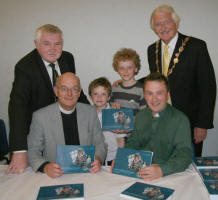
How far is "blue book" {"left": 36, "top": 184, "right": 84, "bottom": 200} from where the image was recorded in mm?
1614

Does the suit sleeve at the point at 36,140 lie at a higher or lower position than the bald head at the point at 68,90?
lower

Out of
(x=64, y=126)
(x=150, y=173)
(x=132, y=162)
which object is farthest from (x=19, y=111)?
(x=150, y=173)

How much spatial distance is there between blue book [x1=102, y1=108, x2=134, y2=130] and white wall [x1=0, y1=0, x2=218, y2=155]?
1800 millimetres

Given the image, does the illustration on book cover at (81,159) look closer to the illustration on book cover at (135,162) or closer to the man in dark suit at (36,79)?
the illustration on book cover at (135,162)

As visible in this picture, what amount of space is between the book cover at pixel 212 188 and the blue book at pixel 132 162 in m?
0.46

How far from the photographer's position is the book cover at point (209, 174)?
180 cm

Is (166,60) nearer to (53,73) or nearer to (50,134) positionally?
(53,73)

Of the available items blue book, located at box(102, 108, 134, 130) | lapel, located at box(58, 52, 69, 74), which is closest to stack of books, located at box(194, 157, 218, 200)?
blue book, located at box(102, 108, 134, 130)

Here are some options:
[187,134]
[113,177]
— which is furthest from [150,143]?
[113,177]

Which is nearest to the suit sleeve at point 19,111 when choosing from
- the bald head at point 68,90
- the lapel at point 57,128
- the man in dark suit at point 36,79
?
the man in dark suit at point 36,79

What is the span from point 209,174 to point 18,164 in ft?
5.43

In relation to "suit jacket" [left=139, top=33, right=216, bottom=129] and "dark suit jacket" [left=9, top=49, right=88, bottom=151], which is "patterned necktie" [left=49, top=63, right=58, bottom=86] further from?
"suit jacket" [left=139, top=33, right=216, bottom=129]

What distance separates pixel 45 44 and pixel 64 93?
2.19 feet

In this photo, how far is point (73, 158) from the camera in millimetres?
1974
